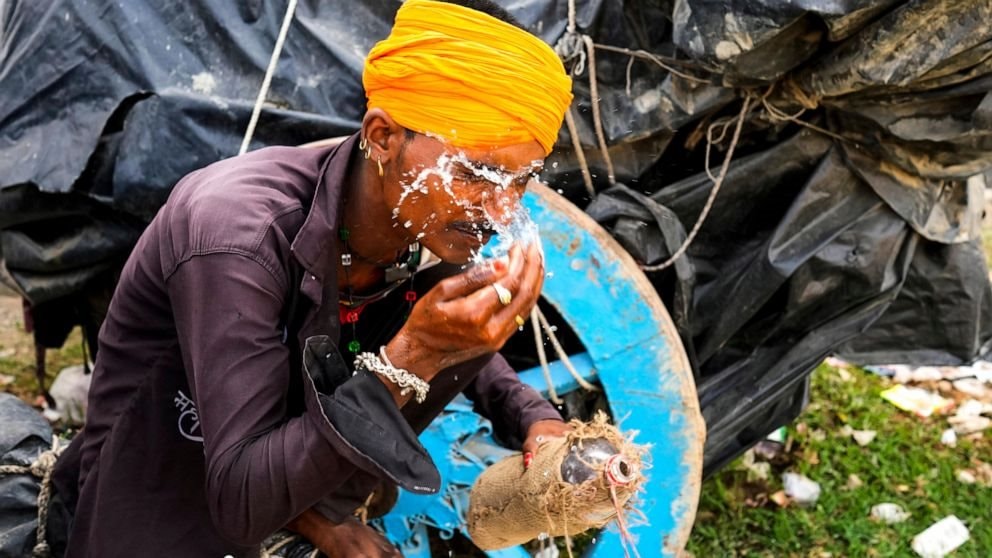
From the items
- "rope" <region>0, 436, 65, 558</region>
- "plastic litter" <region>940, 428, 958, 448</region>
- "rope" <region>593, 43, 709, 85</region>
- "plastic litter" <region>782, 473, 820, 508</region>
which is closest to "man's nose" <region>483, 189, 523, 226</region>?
"rope" <region>593, 43, 709, 85</region>

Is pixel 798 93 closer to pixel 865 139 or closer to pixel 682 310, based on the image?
pixel 865 139

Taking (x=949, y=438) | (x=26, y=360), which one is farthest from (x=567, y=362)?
(x=26, y=360)

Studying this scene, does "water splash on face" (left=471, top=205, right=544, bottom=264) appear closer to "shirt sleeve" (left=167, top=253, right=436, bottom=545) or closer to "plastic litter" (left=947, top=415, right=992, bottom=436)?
"shirt sleeve" (left=167, top=253, right=436, bottom=545)

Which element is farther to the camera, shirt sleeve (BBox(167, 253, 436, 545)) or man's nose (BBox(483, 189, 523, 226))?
man's nose (BBox(483, 189, 523, 226))

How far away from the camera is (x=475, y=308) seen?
1.69 meters

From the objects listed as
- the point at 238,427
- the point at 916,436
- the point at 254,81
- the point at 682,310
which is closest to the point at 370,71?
the point at 238,427

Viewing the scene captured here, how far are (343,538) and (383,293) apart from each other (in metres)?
0.58

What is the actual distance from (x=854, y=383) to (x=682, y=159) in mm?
1908

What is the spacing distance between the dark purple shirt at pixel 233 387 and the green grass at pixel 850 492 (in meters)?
1.83

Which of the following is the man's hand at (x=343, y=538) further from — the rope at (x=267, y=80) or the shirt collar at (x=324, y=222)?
the rope at (x=267, y=80)

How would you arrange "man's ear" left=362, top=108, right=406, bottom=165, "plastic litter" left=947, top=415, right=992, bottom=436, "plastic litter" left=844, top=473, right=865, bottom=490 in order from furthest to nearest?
1. "plastic litter" left=947, top=415, right=992, bottom=436
2. "plastic litter" left=844, top=473, right=865, bottom=490
3. "man's ear" left=362, top=108, right=406, bottom=165

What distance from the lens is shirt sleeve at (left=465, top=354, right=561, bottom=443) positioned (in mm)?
2445

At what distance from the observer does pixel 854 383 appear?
4.44m

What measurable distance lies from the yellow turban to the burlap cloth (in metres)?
0.71
